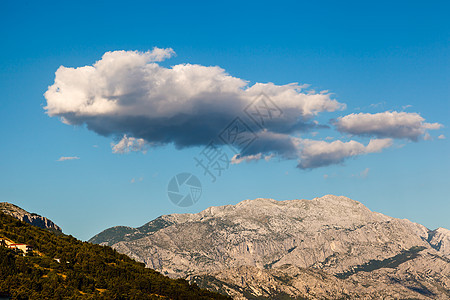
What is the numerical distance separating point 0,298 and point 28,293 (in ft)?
33.6

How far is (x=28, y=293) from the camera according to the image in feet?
650

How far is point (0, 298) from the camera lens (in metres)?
195
